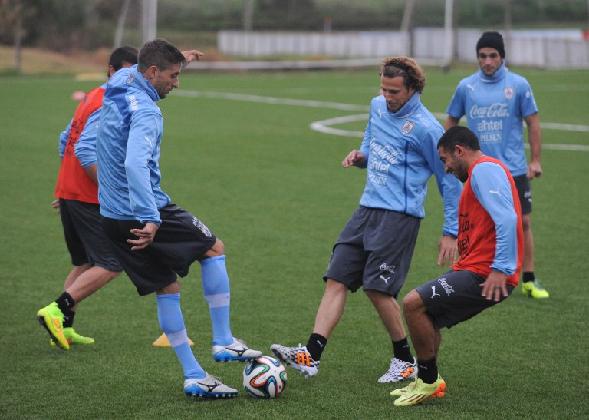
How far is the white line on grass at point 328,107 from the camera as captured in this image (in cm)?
2336

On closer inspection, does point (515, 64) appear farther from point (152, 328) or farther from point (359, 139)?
point (152, 328)

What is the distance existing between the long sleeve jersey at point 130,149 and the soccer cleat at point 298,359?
4.34 ft

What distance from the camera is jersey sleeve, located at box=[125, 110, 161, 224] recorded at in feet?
21.9

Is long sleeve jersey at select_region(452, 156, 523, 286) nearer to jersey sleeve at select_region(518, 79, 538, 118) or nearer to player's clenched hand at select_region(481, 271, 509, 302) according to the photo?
player's clenched hand at select_region(481, 271, 509, 302)

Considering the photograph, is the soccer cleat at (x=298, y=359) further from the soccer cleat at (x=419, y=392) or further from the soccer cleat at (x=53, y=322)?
the soccer cleat at (x=53, y=322)

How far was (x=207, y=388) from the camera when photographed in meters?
7.11

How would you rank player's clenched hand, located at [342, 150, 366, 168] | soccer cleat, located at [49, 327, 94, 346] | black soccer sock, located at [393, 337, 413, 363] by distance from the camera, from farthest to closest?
soccer cleat, located at [49, 327, 94, 346] < player's clenched hand, located at [342, 150, 366, 168] < black soccer sock, located at [393, 337, 413, 363]

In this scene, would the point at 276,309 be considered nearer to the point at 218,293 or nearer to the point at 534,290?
the point at 218,293

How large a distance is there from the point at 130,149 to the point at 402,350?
2576 mm

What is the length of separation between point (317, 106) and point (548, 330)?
20654 millimetres

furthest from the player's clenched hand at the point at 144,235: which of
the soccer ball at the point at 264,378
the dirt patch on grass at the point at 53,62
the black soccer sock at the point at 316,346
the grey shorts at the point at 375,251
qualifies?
the dirt patch on grass at the point at 53,62

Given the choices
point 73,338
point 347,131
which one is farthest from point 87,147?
point 347,131

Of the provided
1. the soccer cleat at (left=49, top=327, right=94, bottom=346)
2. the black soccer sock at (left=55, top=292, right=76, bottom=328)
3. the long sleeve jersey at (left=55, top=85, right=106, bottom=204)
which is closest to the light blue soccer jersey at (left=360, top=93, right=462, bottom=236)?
the long sleeve jersey at (left=55, top=85, right=106, bottom=204)

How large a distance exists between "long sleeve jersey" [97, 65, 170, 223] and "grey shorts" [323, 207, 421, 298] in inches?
56.3
